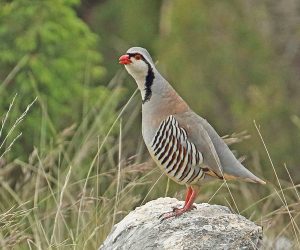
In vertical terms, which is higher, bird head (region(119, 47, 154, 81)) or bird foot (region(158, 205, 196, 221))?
bird head (region(119, 47, 154, 81))

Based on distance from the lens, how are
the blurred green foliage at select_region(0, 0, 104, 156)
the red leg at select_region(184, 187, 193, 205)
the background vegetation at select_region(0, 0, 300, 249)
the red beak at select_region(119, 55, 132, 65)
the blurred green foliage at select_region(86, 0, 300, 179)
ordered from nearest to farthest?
the red leg at select_region(184, 187, 193, 205) → the red beak at select_region(119, 55, 132, 65) → the background vegetation at select_region(0, 0, 300, 249) → the blurred green foliage at select_region(0, 0, 104, 156) → the blurred green foliage at select_region(86, 0, 300, 179)

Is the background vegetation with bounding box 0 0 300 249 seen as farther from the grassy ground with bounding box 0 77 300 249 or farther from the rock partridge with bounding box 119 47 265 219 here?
the rock partridge with bounding box 119 47 265 219

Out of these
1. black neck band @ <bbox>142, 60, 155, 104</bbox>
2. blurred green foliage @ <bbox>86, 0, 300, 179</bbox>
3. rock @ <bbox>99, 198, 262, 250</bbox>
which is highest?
black neck band @ <bbox>142, 60, 155, 104</bbox>

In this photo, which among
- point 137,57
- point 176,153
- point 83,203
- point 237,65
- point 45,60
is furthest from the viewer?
point 237,65

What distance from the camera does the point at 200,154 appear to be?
6305mm

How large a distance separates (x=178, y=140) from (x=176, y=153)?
3.3 inches

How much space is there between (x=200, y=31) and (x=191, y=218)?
A: 8.68 metres

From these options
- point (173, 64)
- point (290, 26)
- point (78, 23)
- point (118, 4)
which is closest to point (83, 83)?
point (78, 23)

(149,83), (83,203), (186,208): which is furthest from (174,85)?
(186,208)

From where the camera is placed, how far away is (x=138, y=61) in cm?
640

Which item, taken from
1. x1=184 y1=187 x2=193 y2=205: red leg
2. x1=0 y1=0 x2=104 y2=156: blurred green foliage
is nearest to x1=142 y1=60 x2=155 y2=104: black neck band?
x1=184 y1=187 x2=193 y2=205: red leg

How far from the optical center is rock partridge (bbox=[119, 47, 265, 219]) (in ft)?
20.5

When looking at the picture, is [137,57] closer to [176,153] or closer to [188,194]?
[176,153]

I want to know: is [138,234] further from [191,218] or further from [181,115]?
[181,115]
